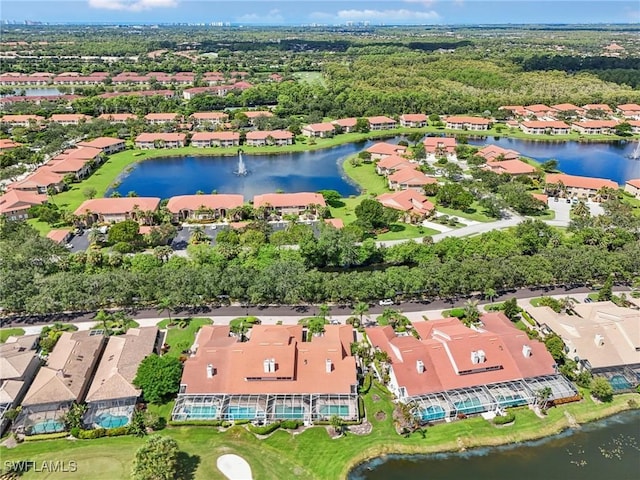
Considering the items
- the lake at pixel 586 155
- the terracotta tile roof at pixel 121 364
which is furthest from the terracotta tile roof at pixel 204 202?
the lake at pixel 586 155

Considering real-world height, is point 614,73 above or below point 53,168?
above

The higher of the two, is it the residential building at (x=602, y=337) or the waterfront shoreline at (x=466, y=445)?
the residential building at (x=602, y=337)

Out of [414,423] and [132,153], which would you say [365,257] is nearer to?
[414,423]

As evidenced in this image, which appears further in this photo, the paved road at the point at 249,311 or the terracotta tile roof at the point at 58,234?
the terracotta tile roof at the point at 58,234

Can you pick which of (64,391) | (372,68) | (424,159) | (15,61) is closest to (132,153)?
(424,159)

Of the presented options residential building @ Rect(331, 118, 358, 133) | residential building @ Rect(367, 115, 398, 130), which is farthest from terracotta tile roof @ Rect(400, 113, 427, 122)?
residential building @ Rect(331, 118, 358, 133)

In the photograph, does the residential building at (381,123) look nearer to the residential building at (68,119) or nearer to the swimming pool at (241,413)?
the residential building at (68,119)

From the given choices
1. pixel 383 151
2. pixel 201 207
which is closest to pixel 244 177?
pixel 201 207

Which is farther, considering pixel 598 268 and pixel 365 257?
pixel 365 257

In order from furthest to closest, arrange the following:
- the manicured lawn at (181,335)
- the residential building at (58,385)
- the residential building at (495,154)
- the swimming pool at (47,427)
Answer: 1. the residential building at (495,154)
2. the manicured lawn at (181,335)
3. the residential building at (58,385)
4. the swimming pool at (47,427)
